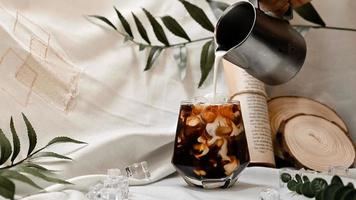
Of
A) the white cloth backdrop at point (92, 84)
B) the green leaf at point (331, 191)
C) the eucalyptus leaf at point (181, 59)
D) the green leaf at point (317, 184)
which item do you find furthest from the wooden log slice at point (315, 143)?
the green leaf at point (331, 191)

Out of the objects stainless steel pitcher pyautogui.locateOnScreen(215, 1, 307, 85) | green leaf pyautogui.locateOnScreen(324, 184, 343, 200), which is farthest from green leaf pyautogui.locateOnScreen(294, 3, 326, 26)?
green leaf pyautogui.locateOnScreen(324, 184, 343, 200)

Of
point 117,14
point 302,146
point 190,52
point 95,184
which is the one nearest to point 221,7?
point 190,52

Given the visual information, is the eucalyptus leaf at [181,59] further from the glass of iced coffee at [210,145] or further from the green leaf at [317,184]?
the green leaf at [317,184]

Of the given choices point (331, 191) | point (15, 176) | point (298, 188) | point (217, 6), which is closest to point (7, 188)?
point (15, 176)

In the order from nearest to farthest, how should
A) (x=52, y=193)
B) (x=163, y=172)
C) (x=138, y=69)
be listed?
(x=52, y=193) → (x=163, y=172) → (x=138, y=69)

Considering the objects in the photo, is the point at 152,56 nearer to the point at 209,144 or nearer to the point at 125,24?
the point at 125,24

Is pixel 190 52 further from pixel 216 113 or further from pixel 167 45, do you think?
pixel 216 113

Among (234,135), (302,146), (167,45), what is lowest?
(302,146)
